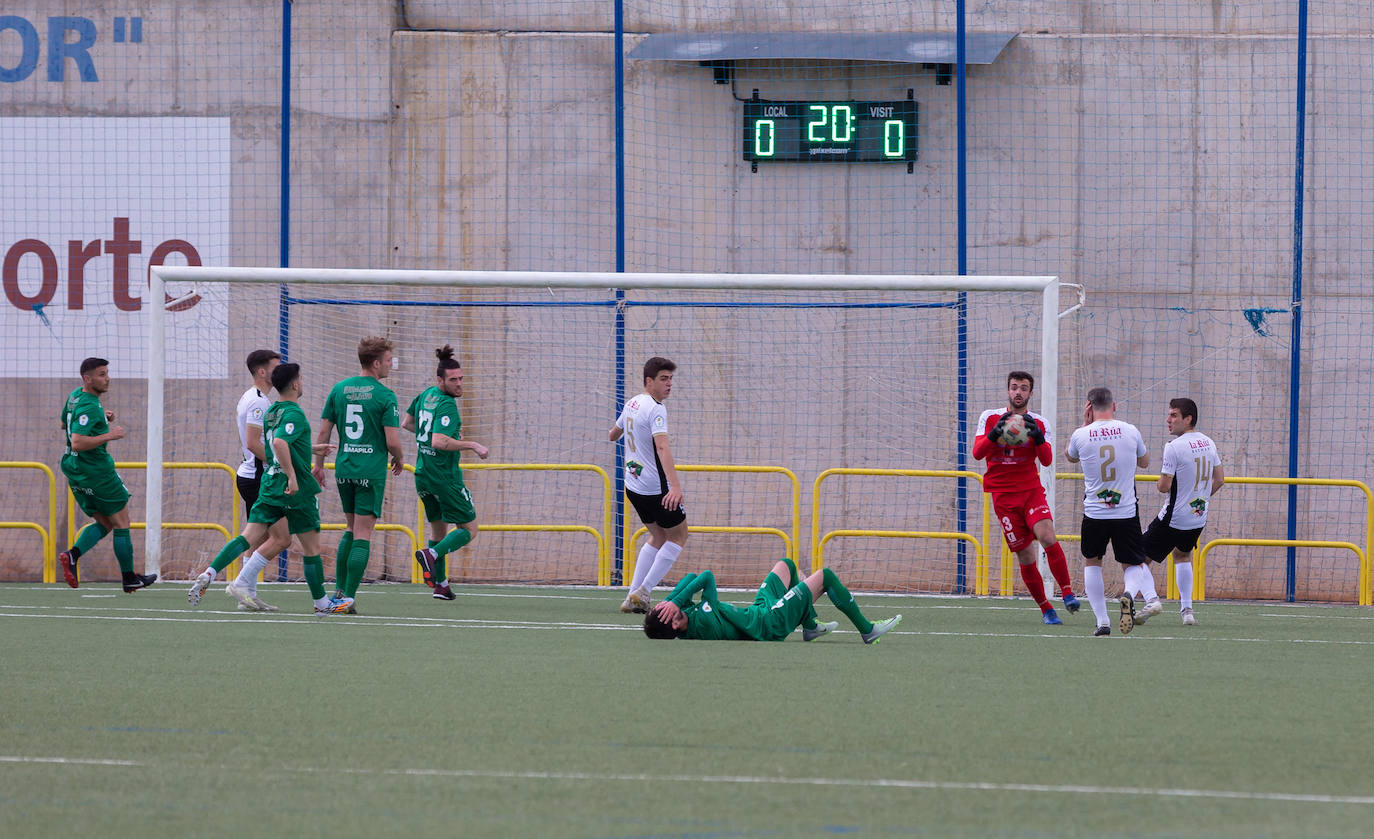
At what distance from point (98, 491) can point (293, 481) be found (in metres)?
3.17

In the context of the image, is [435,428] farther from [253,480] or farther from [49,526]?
[49,526]

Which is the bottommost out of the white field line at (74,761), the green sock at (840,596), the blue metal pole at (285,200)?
the white field line at (74,761)

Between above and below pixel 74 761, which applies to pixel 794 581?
above

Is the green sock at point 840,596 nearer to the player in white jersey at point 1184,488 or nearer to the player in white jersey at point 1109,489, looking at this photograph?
the player in white jersey at point 1109,489

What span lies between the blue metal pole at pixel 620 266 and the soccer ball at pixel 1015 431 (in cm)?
499

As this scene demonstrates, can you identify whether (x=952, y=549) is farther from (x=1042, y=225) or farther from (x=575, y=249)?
(x=575, y=249)

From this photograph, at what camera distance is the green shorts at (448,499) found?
38.8ft

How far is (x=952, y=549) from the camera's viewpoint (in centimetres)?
1487

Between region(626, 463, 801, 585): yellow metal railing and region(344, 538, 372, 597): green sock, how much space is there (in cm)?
337

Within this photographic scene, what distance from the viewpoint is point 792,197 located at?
1525 cm

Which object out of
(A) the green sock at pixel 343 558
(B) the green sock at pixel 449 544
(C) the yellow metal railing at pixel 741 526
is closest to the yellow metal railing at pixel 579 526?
(C) the yellow metal railing at pixel 741 526

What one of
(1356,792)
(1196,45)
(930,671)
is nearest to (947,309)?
(1196,45)

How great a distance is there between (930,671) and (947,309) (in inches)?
312

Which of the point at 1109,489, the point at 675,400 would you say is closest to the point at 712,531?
the point at 675,400
